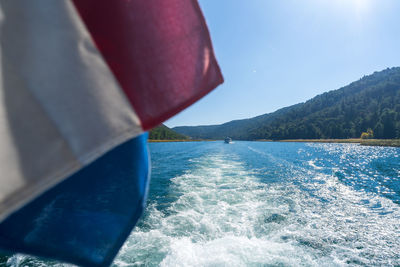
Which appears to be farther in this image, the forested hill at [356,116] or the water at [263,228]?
the forested hill at [356,116]

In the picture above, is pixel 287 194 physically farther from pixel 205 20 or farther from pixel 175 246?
pixel 205 20

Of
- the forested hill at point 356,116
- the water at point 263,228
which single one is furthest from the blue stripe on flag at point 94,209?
the forested hill at point 356,116

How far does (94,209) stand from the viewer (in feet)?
4.22

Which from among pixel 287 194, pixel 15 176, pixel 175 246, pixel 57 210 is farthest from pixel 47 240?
pixel 287 194

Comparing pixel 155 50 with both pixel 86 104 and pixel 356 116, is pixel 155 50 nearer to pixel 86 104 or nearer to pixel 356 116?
pixel 86 104

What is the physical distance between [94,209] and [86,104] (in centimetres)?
83

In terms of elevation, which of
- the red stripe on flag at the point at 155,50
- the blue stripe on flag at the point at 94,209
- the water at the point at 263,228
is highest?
the red stripe on flag at the point at 155,50

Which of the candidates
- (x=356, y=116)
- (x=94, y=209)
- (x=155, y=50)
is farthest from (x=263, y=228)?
(x=356, y=116)

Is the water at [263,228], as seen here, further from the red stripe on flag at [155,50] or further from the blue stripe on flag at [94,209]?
the red stripe on flag at [155,50]

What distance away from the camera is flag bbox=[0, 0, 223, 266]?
0.77 metres

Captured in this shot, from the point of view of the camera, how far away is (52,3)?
851 millimetres

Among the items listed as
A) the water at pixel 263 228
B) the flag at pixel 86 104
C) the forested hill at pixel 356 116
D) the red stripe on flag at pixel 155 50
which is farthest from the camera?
the forested hill at pixel 356 116

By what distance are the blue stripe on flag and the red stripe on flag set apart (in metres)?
0.40

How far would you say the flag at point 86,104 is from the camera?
770 millimetres
